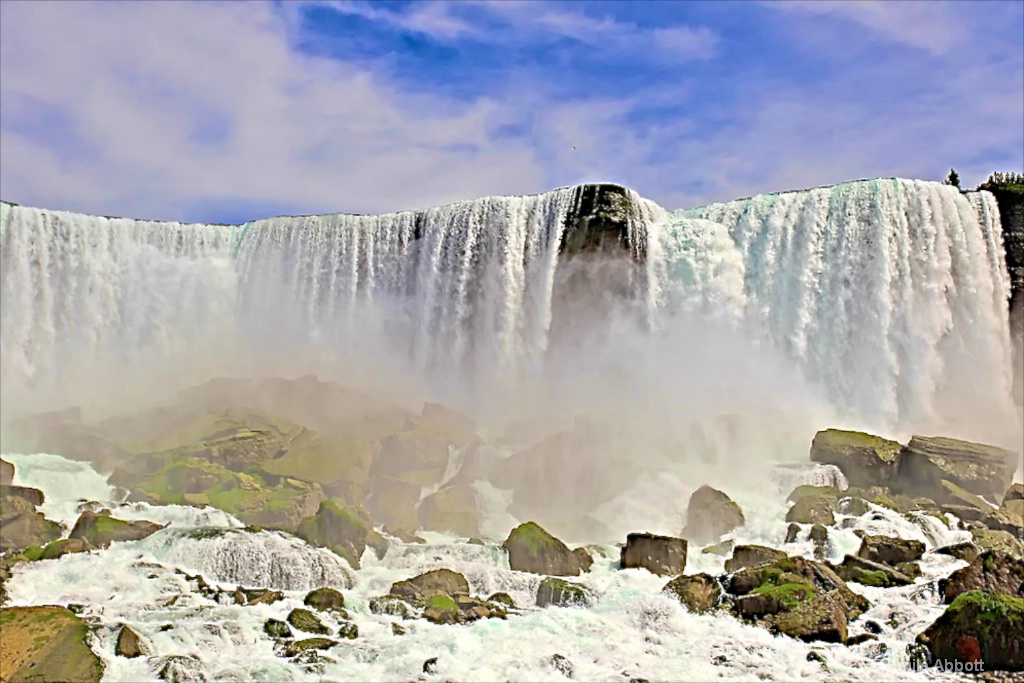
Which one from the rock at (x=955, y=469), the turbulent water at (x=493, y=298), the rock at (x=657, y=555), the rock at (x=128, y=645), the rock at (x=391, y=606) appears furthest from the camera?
the turbulent water at (x=493, y=298)

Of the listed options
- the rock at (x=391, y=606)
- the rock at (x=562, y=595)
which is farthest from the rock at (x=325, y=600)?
the rock at (x=562, y=595)

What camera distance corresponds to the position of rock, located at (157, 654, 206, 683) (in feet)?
34.3

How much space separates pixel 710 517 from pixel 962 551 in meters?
4.96

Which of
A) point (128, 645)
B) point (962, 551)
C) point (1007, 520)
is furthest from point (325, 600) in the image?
point (1007, 520)

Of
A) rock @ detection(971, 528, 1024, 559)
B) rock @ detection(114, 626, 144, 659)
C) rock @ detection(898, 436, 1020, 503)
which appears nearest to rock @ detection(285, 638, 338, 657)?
rock @ detection(114, 626, 144, 659)

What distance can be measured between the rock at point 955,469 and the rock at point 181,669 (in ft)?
56.4

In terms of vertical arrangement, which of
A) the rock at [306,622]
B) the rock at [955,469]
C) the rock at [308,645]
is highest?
the rock at [955,469]

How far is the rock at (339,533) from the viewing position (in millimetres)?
17000

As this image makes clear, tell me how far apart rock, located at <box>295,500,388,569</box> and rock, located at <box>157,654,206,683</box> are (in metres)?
5.70

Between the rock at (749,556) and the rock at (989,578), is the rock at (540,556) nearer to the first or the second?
the rock at (749,556)

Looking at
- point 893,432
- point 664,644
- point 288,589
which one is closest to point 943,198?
point 893,432

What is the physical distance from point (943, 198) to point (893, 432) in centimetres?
760

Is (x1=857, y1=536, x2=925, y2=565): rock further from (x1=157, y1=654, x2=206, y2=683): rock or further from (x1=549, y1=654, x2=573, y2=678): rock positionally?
(x1=157, y1=654, x2=206, y2=683): rock

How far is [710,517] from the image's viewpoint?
61.4 ft
